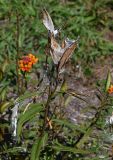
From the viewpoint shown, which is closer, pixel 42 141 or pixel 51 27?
pixel 51 27

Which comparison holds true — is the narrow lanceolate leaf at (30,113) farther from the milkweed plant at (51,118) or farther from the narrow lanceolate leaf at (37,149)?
the narrow lanceolate leaf at (37,149)

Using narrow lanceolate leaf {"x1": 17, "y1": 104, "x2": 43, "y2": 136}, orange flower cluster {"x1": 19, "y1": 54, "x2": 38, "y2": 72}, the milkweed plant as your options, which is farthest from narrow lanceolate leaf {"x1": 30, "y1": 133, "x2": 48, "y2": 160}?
orange flower cluster {"x1": 19, "y1": 54, "x2": 38, "y2": 72}

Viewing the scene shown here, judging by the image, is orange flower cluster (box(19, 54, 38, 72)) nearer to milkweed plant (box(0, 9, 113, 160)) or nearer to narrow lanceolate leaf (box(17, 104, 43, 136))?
milkweed plant (box(0, 9, 113, 160))

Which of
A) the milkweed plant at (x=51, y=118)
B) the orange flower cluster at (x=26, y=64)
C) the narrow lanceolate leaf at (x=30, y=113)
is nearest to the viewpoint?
the milkweed plant at (x=51, y=118)

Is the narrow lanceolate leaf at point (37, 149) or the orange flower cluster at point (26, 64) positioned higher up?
the orange flower cluster at point (26, 64)

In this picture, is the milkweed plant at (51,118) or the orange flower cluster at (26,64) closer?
the milkweed plant at (51,118)

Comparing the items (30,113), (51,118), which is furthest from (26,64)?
(30,113)

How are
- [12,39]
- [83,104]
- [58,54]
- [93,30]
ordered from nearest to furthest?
[58,54]
[83,104]
[12,39]
[93,30]

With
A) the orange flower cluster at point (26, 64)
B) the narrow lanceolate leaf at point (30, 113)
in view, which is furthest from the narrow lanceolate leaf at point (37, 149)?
the orange flower cluster at point (26, 64)

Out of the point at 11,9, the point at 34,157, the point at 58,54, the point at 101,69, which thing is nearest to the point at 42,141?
the point at 34,157

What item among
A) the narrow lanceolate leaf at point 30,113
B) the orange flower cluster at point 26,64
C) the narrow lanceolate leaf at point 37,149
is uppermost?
the orange flower cluster at point 26,64

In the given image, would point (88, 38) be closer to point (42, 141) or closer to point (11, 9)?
point (11, 9)
